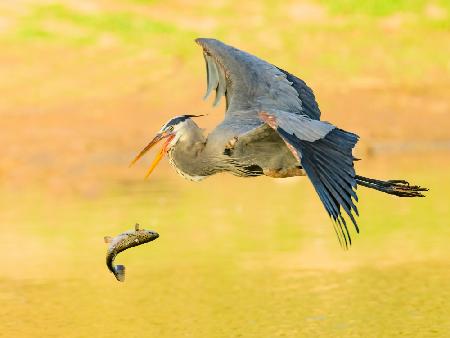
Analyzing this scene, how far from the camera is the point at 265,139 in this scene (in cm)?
827

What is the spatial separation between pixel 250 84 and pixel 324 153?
5.10 feet

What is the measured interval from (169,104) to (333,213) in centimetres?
1599

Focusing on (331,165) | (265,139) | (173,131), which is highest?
(173,131)

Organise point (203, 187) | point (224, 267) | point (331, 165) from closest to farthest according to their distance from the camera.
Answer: point (331, 165) → point (224, 267) → point (203, 187)

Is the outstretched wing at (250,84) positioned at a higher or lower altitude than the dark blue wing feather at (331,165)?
Result: higher

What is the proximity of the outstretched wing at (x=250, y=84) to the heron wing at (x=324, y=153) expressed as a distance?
0.95 meters

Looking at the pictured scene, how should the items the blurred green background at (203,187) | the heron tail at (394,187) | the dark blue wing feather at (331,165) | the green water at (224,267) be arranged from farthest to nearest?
the blurred green background at (203,187) → the green water at (224,267) → the heron tail at (394,187) → the dark blue wing feather at (331,165)

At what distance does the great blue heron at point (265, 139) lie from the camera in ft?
24.5

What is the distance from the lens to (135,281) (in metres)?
12.1

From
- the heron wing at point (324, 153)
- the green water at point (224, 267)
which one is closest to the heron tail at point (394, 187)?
the heron wing at point (324, 153)

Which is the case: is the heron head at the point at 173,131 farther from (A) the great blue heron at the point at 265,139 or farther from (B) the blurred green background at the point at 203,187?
(B) the blurred green background at the point at 203,187

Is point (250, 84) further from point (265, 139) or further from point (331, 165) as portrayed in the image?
point (331, 165)

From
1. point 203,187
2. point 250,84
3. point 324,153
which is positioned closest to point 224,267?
point 250,84

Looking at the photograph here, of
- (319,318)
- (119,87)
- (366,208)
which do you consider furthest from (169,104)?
(319,318)
